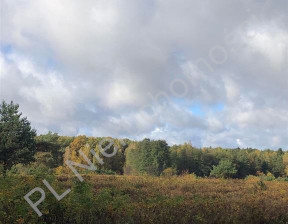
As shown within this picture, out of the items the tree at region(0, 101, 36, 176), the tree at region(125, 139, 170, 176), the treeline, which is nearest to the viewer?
the tree at region(0, 101, 36, 176)

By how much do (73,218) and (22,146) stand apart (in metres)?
30.6

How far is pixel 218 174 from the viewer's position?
35.0 metres

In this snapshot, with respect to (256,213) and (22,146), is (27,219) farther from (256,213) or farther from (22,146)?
(22,146)

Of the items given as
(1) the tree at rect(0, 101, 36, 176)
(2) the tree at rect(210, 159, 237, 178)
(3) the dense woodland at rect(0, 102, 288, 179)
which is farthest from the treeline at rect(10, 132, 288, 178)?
(2) the tree at rect(210, 159, 237, 178)

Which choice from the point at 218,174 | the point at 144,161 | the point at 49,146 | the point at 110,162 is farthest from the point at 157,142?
the point at 218,174

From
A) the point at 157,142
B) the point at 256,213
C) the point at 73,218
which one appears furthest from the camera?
the point at 157,142

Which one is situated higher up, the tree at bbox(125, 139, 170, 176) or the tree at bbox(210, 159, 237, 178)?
the tree at bbox(125, 139, 170, 176)

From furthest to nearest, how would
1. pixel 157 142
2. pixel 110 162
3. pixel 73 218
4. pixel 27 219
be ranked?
pixel 157 142
pixel 110 162
pixel 73 218
pixel 27 219

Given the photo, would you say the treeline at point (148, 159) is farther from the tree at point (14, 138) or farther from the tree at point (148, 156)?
the tree at point (14, 138)

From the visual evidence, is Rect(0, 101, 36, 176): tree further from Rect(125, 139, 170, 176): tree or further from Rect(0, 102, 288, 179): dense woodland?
Rect(125, 139, 170, 176): tree

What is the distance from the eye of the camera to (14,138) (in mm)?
33812

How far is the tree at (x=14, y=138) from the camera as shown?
33.3 metres

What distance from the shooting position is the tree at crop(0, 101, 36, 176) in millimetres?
33312

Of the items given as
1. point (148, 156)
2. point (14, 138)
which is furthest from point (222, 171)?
point (148, 156)
